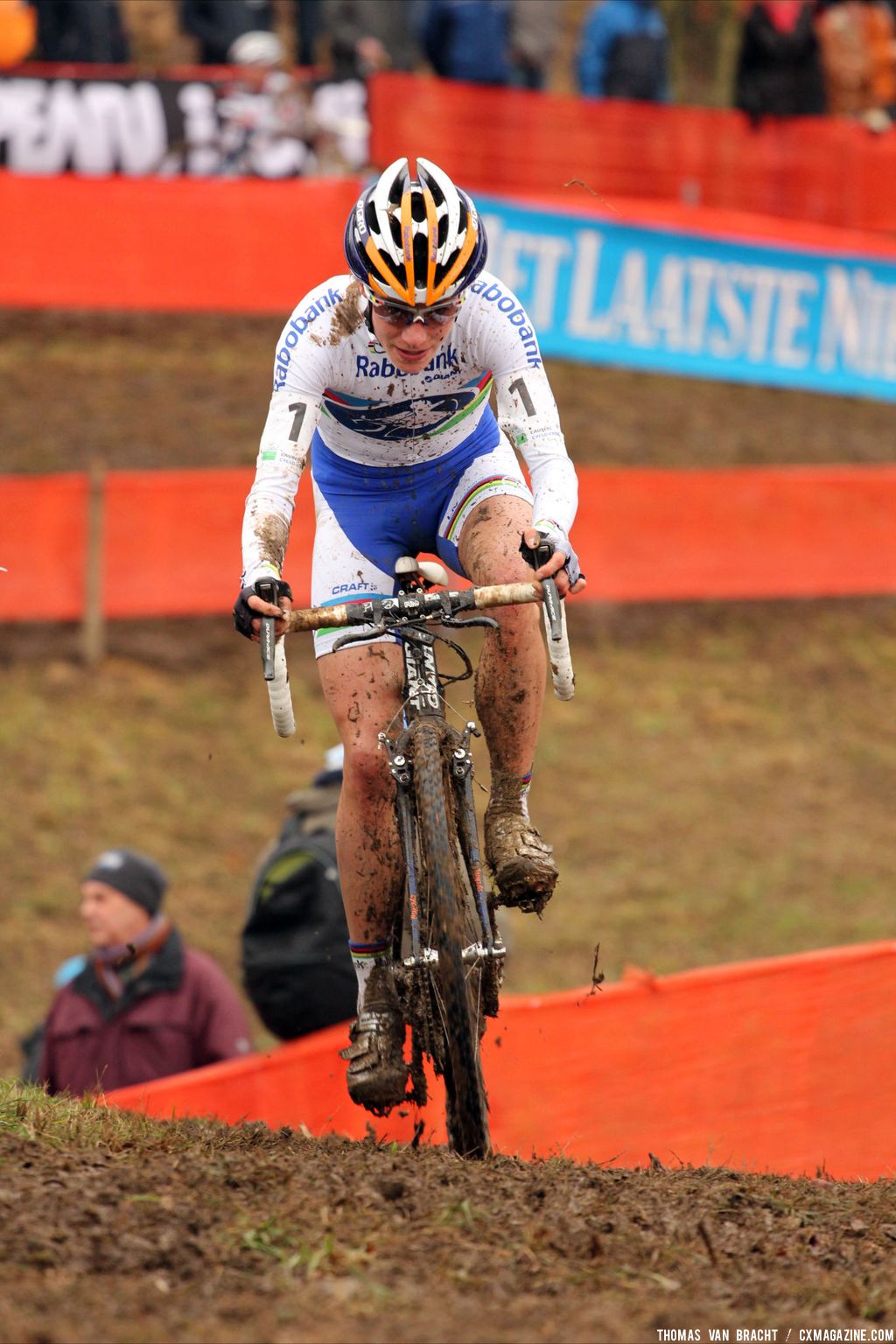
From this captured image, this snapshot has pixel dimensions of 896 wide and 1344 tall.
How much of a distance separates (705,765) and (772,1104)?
7.15 metres

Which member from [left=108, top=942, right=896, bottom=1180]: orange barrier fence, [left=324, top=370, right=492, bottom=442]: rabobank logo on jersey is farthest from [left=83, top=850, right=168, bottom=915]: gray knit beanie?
[left=324, top=370, right=492, bottom=442]: rabobank logo on jersey

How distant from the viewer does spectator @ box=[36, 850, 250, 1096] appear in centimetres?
833

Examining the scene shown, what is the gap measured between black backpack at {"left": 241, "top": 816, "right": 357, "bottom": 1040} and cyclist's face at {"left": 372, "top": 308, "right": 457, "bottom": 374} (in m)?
2.40

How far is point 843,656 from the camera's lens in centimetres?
1673

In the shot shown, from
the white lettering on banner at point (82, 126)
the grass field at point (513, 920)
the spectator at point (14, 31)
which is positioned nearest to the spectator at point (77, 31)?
the spectator at point (14, 31)

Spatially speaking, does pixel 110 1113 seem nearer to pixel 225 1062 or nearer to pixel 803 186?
pixel 225 1062

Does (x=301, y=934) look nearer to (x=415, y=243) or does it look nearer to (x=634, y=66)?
(x=415, y=243)

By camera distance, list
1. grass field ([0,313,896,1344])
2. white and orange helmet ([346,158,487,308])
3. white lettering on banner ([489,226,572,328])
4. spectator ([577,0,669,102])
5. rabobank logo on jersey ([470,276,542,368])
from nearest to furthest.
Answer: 1. grass field ([0,313,896,1344])
2. white and orange helmet ([346,158,487,308])
3. rabobank logo on jersey ([470,276,542,368])
4. white lettering on banner ([489,226,572,328])
5. spectator ([577,0,669,102])

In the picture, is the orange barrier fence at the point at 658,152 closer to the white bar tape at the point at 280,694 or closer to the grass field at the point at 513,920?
the grass field at the point at 513,920

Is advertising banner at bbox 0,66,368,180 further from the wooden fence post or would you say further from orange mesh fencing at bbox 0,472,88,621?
orange mesh fencing at bbox 0,472,88,621

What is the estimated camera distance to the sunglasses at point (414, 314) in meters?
5.92

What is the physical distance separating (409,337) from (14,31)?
12.8 metres

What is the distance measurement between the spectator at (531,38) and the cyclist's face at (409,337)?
13539mm

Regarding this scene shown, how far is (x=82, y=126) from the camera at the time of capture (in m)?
17.1
